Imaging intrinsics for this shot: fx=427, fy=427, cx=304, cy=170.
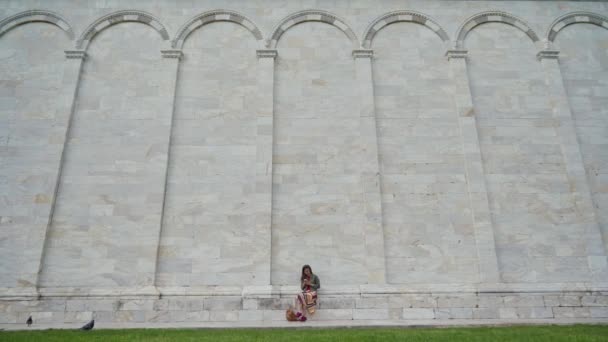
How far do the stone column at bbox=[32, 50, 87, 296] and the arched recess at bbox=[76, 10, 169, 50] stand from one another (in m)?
0.73

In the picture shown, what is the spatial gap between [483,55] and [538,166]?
4357 mm

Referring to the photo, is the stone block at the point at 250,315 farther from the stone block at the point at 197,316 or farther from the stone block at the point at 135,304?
the stone block at the point at 135,304

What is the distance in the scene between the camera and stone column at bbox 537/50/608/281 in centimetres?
1280

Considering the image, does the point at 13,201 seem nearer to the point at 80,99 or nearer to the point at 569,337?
the point at 80,99

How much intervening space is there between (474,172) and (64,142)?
12947 millimetres

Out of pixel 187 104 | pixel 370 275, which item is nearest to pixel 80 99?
pixel 187 104

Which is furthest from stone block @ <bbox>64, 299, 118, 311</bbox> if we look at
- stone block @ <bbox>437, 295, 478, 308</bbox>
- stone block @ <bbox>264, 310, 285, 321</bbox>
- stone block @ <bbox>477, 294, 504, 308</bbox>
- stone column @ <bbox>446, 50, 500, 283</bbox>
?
stone column @ <bbox>446, 50, 500, 283</bbox>

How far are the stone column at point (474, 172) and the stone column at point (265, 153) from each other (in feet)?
20.3

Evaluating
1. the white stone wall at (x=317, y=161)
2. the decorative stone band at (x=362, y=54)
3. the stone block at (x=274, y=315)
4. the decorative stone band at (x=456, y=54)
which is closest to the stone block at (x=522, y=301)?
the white stone wall at (x=317, y=161)

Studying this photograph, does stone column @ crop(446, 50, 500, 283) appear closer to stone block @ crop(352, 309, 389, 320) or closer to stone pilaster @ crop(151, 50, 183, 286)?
stone block @ crop(352, 309, 389, 320)

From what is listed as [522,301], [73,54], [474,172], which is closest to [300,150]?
[474,172]

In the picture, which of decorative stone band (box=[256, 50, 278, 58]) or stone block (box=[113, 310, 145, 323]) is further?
decorative stone band (box=[256, 50, 278, 58])

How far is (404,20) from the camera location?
15.5m

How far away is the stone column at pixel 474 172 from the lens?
12562mm
